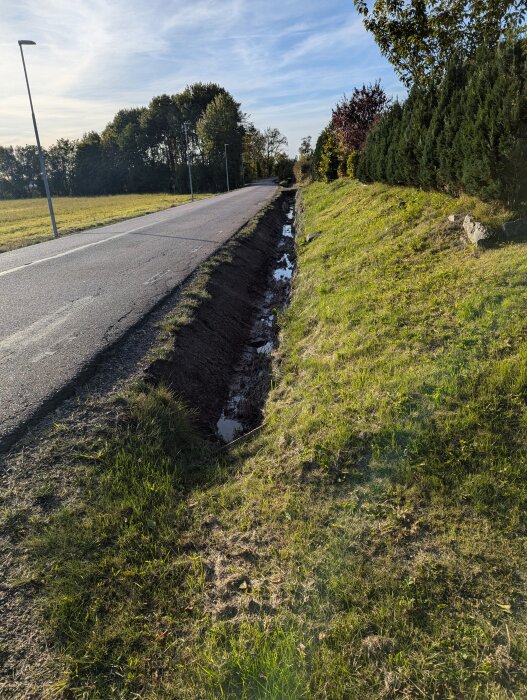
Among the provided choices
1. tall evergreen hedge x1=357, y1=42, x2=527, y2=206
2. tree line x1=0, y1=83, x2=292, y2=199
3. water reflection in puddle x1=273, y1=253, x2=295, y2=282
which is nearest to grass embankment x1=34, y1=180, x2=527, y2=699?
Answer: tall evergreen hedge x1=357, y1=42, x2=527, y2=206

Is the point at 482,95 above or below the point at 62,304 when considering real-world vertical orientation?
above

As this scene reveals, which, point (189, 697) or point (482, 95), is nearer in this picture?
point (189, 697)

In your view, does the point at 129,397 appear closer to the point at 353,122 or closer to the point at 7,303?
the point at 7,303

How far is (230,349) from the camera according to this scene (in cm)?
690

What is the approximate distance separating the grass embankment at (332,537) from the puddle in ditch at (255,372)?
0.58 metres

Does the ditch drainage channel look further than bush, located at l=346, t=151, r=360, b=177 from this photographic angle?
No

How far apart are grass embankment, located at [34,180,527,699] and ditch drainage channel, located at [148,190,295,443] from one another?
26.3 inches

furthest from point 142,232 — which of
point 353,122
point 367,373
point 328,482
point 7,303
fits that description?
point 328,482

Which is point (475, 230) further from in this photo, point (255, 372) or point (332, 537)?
point (332, 537)

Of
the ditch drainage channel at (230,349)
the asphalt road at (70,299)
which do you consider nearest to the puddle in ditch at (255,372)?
the ditch drainage channel at (230,349)

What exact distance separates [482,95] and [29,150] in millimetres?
99336

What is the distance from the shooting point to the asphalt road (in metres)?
4.31

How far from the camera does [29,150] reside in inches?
3314

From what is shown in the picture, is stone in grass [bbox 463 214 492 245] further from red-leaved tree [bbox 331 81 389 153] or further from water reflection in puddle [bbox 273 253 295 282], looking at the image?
red-leaved tree [bbox 331 81 389 153]
